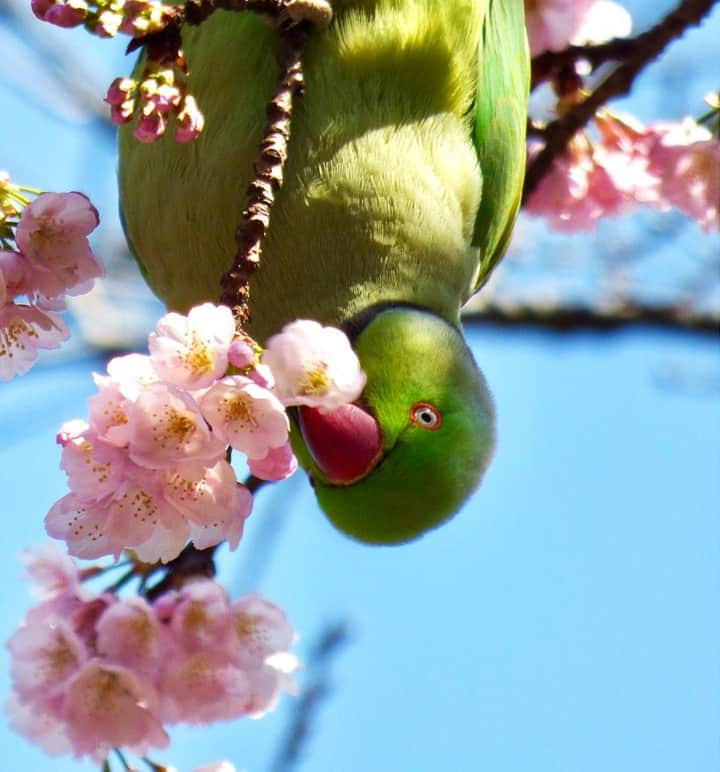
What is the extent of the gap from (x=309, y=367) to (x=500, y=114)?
4.10 ft

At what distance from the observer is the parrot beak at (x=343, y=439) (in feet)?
7.22

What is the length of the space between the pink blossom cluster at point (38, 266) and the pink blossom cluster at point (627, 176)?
159 cm

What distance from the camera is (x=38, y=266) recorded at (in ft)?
6.04

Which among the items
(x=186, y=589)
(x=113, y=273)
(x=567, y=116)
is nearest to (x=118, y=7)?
(x=186, y=589)

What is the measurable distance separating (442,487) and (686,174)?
1.35m

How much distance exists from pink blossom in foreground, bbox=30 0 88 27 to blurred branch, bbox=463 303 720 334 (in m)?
2.87

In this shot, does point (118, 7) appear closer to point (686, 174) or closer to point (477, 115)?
point (477, 115)

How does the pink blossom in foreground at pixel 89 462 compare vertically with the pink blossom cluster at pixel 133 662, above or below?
above

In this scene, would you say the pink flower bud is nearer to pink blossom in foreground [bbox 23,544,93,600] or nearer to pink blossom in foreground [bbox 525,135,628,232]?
pink blossom in foreground [bbox 23,544,93,600]

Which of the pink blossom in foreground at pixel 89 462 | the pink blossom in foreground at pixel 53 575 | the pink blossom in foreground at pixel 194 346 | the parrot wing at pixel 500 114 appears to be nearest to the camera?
the pink blossom in foreground at pixel 194 346

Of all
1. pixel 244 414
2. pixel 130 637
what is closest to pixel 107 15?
pixel 244 414

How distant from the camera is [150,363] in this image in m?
1.64

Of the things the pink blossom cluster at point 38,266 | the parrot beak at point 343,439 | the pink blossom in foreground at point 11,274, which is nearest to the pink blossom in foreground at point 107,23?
the pink blossom cluster at point 38,266

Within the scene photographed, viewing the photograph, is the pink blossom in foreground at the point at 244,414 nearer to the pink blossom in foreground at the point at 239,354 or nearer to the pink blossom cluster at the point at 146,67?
the pink blossom in foreground at the point at 239,354
